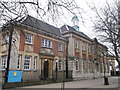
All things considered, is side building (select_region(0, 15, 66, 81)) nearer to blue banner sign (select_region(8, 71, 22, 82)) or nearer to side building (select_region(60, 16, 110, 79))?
blue banner sign (select_region(8, 71, 22, 82))

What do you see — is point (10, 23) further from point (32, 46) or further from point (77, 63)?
point (77, 63)

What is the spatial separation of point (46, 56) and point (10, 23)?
52.5 ft

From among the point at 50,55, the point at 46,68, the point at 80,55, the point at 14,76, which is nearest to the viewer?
the point at 14,76

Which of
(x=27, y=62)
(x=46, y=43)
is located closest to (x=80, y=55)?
(x=46, y=43)

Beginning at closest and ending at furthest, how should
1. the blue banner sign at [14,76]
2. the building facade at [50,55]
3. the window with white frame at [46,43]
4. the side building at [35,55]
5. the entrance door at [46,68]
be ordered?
the blue banner sign at [14,76], the side building at [35,55], the building facade at [50,55], the entrance door at [46,68], the window with white frame at [46,43]

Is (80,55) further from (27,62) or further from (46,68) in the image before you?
(27,62)

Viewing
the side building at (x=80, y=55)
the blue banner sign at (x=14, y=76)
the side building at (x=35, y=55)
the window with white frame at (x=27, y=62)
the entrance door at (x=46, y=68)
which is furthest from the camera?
the side building at (x=80, y=55)

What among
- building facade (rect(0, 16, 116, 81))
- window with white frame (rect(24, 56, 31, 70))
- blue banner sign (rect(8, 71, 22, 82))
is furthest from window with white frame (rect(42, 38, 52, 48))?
blue banner sign (rect(8, 71, 22, 82))

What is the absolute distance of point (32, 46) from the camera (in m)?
19.6

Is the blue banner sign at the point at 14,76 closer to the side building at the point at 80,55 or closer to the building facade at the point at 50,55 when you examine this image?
the building facade at the point at 50,55

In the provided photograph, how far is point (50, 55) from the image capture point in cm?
2211

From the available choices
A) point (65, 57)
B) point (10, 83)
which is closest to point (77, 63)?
point (65, 57)

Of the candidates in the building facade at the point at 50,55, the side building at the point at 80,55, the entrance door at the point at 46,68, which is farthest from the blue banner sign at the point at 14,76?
the side building at the point at 80,55

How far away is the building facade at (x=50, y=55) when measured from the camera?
58.4ft
